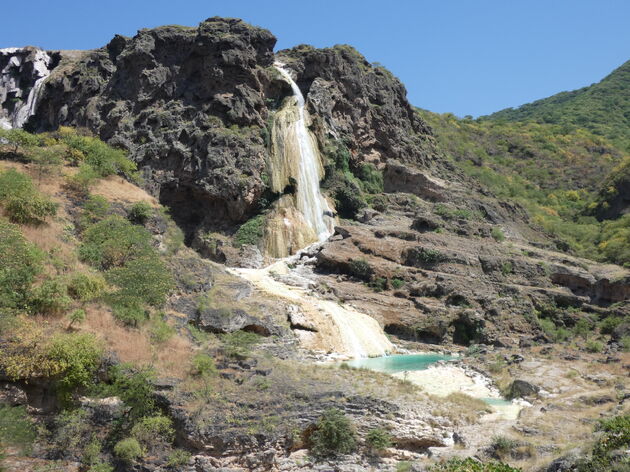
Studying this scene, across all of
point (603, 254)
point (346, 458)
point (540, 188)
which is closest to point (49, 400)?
point (346, 458)

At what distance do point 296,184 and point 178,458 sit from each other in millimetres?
29373

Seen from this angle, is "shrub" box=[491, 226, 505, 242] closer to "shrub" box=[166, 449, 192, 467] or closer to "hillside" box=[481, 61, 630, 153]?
"shrub" box=[166, 449, 192, 467]

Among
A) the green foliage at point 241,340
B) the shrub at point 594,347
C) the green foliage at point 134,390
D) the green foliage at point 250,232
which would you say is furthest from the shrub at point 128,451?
the green foliage at point 250,232

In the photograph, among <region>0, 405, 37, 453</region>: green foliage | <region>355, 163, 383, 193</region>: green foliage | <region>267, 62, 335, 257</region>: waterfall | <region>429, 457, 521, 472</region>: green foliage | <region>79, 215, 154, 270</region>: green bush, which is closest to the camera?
<region>429, 457, 521, 472</region>: green foliage

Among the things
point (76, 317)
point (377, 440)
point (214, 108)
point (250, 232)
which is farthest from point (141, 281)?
point (214, 108)

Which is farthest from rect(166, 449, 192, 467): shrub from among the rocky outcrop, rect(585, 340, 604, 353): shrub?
the rocky outcrop

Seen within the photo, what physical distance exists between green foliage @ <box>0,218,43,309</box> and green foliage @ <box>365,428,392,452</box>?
1070 centimetres

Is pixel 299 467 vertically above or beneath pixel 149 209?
beneath

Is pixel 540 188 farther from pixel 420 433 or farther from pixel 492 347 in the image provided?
pixel 420 433

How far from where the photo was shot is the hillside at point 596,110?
89312 mm

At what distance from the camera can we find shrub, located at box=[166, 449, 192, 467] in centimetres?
1334

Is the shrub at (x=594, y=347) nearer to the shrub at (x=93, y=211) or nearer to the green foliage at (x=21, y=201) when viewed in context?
the shrub at (x=93, y=211)

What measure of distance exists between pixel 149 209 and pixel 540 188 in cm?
6006

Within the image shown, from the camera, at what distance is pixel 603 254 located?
49031mm
